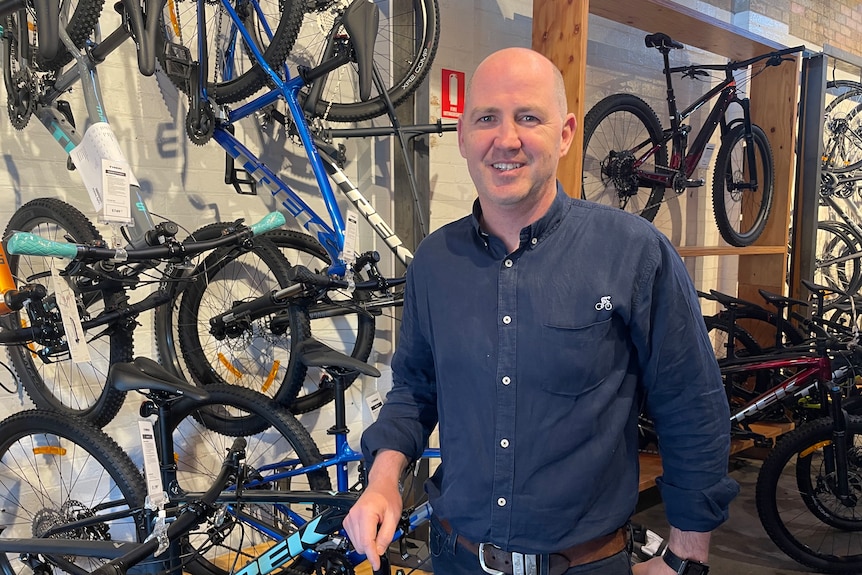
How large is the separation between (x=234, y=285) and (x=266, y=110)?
2.37 ft

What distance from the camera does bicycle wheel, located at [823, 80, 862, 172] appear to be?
5484 millimetres

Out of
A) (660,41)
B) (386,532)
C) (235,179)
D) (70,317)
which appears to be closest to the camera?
(386,532)

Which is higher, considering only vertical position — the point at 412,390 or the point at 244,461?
the point at 412,390

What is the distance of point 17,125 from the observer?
1960mm

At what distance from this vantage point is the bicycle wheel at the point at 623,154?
11.5 ft

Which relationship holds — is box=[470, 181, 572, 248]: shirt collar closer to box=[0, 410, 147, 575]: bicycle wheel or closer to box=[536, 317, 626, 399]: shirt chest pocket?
box=[536, 317, 626, 399]: shirt chest pocket

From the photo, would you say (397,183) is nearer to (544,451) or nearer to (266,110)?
(266,110)

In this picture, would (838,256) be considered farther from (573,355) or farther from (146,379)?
(146,379)

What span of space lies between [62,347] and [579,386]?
4.67 feet

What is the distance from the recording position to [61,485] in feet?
7.61

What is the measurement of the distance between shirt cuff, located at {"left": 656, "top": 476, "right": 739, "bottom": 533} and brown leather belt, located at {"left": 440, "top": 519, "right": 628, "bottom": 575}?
0.12 m

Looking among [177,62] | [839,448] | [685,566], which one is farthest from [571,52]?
[839,448]

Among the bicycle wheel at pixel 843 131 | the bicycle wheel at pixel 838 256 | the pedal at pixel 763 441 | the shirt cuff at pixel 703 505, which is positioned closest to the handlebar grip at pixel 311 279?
the shirt cuff at pixel 703 505

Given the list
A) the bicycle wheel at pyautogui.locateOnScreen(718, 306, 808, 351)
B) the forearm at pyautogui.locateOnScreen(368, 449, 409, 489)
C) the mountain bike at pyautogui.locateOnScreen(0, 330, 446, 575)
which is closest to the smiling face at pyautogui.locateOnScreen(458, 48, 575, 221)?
the forearm at pyautogui.locateOnScreen(368, 449, 409, 489)
